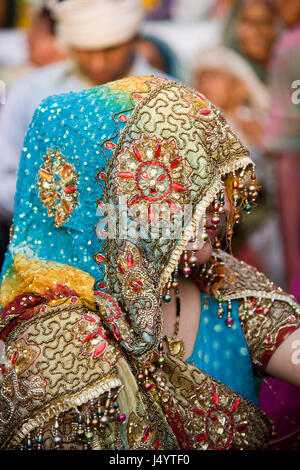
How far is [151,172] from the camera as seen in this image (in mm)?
1248

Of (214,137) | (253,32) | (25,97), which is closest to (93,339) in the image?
(214,137)

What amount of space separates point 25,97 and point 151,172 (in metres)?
1.96

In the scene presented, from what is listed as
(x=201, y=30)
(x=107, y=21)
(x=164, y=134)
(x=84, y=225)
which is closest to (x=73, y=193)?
(x=84, y=225)

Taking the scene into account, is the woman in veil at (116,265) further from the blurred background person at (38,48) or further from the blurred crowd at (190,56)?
the blurred background person at (38,48)

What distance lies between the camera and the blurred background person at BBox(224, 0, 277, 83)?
312 centimetres

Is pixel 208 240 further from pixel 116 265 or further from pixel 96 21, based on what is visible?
pixel 96 21

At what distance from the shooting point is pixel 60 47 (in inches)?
123

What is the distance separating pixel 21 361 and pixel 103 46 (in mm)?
2194

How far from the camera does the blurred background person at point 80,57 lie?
291 cm

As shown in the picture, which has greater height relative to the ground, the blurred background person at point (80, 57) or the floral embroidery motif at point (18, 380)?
the blurred background person at point (80, 57)

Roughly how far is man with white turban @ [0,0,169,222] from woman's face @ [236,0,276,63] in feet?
1.65

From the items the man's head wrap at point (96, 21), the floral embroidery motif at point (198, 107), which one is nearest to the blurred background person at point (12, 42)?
the man's head wrap at point (96, 21)

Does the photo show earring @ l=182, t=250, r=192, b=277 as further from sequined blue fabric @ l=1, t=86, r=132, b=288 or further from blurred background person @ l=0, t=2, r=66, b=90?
blurred background person @ l=0, t=2, r=66, b=90
